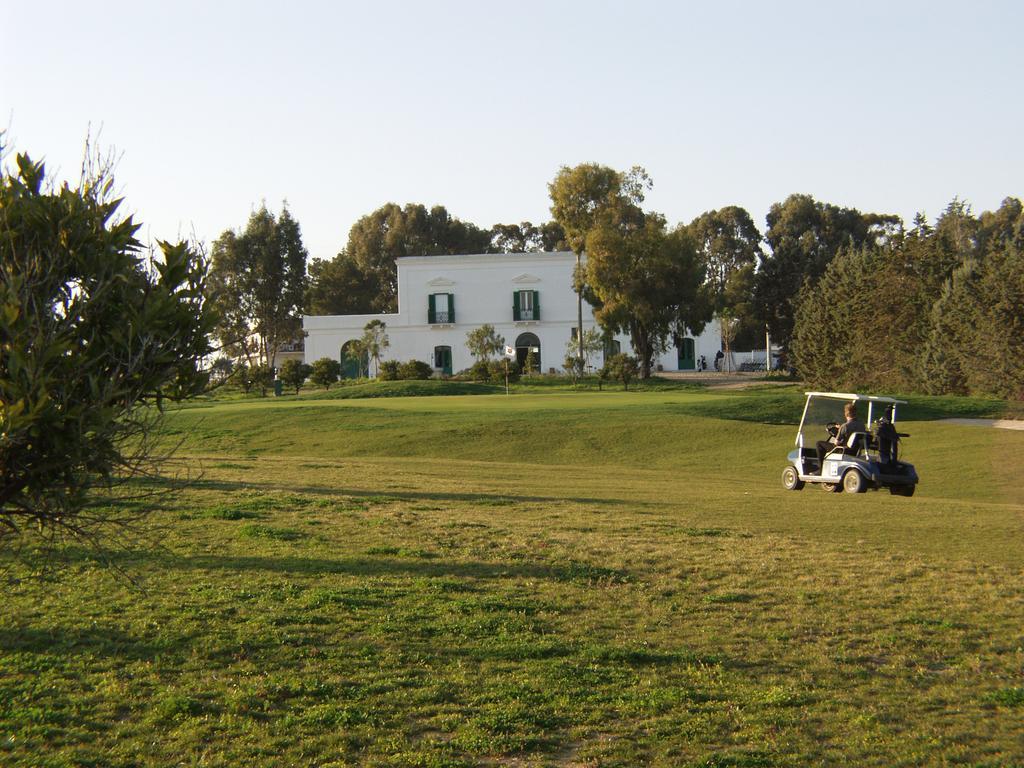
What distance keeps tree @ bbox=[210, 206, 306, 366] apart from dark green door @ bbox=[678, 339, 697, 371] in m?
29.4

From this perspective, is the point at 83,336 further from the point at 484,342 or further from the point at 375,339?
the point at 375,339

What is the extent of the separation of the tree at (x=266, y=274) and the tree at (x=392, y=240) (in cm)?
1740

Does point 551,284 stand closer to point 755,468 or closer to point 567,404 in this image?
point 567,404

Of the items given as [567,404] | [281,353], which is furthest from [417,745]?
[281,353]

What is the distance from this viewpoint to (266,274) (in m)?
78.6

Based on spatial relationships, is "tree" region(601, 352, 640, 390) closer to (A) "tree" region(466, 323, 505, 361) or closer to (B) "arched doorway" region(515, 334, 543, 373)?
(A) "tree" region(466, 323, 505, 361)

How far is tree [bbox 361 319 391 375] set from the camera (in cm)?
6600

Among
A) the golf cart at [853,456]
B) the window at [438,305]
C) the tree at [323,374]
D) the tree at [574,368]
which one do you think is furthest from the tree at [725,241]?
the golf cart at [853,456]

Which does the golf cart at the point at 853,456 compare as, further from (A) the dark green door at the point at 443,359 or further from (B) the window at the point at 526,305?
(A) the dark green door at the point at 443,359

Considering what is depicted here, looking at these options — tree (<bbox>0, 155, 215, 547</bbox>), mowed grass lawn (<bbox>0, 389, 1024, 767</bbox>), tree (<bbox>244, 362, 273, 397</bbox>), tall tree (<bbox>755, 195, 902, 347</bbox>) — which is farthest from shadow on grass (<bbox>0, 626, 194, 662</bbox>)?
tall tree (<bbox>755, 195, 902, 347</bbox>)

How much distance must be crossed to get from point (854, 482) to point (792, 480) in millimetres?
1545

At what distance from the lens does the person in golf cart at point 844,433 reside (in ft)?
63.1

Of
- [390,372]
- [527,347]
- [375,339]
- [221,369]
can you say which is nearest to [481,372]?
[390,372]

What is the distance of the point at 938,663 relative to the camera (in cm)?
782
